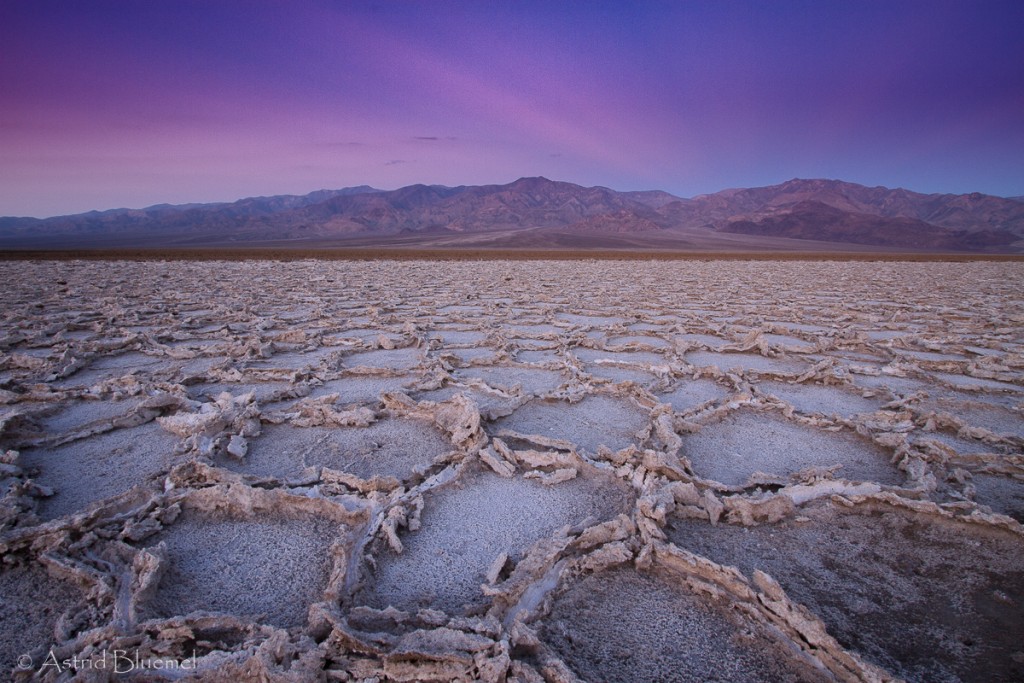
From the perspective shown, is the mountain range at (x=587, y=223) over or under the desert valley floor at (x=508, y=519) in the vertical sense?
over

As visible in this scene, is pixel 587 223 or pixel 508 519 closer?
pixel 508 519

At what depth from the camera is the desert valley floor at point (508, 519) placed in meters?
1.50

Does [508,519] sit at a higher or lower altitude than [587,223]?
lower

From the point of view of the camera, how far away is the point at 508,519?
7.41ft

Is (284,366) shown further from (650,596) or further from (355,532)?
(650,596)

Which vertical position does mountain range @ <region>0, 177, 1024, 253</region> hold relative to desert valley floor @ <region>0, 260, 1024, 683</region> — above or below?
above

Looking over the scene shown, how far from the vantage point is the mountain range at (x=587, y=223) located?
68812 mm

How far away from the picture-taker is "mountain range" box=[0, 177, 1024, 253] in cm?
6881

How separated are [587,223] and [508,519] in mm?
101134

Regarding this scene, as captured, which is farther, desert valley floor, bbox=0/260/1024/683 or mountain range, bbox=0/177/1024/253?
mountain range, bbox=0/177/1024/253

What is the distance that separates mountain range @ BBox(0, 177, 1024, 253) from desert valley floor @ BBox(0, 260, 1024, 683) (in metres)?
52.6

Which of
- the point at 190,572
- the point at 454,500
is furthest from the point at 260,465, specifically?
the point at 454,500

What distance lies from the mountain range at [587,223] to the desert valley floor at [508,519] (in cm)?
5257

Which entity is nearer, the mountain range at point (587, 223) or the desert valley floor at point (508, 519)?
the desert valley floor at point (508, 519)
